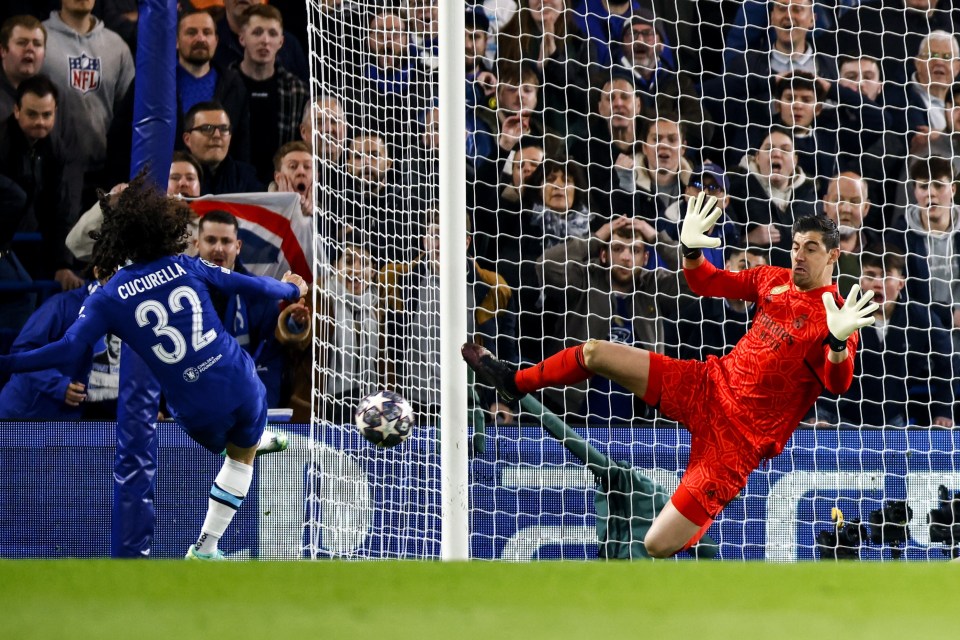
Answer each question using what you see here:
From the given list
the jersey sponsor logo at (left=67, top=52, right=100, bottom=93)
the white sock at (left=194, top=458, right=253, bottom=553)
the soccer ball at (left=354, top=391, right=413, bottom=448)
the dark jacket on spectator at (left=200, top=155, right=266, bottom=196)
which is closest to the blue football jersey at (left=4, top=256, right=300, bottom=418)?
the white sock at (left=194, top=458, right=253, bottom=553)

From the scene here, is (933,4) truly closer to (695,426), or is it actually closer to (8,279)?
(695,426)

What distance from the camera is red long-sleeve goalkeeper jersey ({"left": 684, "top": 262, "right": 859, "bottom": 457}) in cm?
526

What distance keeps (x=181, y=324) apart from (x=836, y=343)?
2.80 meters

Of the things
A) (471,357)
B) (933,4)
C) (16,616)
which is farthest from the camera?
(933,4)

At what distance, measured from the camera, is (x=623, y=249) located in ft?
Result: 22.7

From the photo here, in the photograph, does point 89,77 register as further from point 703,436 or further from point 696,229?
point 703,436

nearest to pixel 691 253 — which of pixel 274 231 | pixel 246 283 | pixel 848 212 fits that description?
pixel 246 283

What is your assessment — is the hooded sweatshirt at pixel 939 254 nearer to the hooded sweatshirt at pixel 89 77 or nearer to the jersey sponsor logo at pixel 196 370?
the jersey sponsor logo at pixel 196 370

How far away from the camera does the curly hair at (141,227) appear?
17.7ft

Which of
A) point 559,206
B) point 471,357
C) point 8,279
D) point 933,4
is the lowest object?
point 471,357

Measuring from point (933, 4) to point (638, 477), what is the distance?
354 cm

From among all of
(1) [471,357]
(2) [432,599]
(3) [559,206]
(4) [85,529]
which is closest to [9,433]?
(4) [85,529]

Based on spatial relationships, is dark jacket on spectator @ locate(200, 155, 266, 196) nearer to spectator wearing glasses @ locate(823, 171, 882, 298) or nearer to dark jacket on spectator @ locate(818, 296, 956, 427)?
spectator wearing glasses @ locate(823, 171, 882, 298)

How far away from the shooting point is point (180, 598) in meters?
2.51
